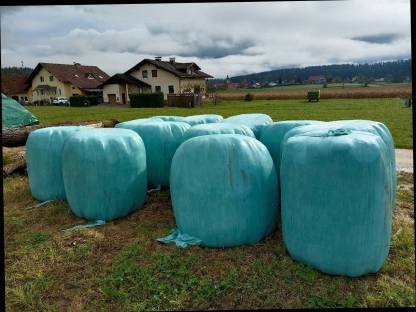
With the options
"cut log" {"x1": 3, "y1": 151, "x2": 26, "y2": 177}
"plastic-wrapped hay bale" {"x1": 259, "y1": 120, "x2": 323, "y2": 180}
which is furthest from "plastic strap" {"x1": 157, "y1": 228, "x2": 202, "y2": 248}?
"cut log" {"x1": 3, "y1": 151, "x2": 26, "y2": 177}

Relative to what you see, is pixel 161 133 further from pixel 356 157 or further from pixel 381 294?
pixel 381 294

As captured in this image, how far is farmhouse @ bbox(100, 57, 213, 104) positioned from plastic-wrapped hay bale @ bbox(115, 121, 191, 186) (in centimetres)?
3032

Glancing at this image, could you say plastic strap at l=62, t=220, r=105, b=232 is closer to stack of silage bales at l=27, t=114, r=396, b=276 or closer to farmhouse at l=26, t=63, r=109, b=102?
stack of silage bales at l=27, t=114, r=396, b=276

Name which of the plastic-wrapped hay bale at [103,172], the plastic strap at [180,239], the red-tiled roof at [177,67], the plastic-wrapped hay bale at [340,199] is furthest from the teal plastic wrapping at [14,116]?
the red-tiled roof at [177,67]

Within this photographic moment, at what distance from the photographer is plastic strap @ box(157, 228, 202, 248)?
406cm

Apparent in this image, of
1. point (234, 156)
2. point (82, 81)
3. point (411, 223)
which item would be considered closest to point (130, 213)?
point (234, 156)

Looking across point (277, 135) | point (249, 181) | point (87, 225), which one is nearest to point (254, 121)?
point (277, 135)

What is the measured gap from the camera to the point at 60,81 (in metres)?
43.5

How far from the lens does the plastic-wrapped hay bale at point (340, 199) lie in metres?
3.11

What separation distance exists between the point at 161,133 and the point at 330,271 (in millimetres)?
3439

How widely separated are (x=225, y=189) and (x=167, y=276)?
3.47ft

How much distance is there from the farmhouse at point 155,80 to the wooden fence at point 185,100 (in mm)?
4967

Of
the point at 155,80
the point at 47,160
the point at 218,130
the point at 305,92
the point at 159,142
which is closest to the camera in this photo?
the point at 218,130

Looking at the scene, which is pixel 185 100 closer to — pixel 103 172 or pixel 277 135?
pixel 277 135
